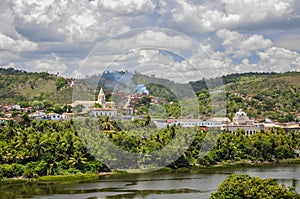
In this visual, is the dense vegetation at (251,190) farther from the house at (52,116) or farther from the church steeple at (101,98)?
the house at (52,116)

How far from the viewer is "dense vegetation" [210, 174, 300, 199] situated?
74.7ft

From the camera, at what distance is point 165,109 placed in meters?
45.8

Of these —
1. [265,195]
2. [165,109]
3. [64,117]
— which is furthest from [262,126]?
[265,195]

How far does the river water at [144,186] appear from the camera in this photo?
102 feet

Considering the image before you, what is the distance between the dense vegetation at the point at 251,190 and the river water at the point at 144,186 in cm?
533

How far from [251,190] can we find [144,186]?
11710mm

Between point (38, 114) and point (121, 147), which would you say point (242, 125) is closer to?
point (38, 114)

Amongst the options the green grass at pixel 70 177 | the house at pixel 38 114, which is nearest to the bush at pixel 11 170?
the green grass at pixel 70 177

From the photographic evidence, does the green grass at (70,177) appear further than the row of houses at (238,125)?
No

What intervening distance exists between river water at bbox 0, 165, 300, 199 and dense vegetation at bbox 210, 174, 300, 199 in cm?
533

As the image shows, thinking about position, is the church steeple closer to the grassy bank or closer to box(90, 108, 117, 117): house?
box(90, 108, 117, 117): house

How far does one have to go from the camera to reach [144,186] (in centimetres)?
3403

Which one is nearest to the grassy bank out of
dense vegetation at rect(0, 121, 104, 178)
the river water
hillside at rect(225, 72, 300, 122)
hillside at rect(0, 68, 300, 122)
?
dense vegetation at rect(0, 121, 104, 178)

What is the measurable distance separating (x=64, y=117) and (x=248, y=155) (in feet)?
93.0
